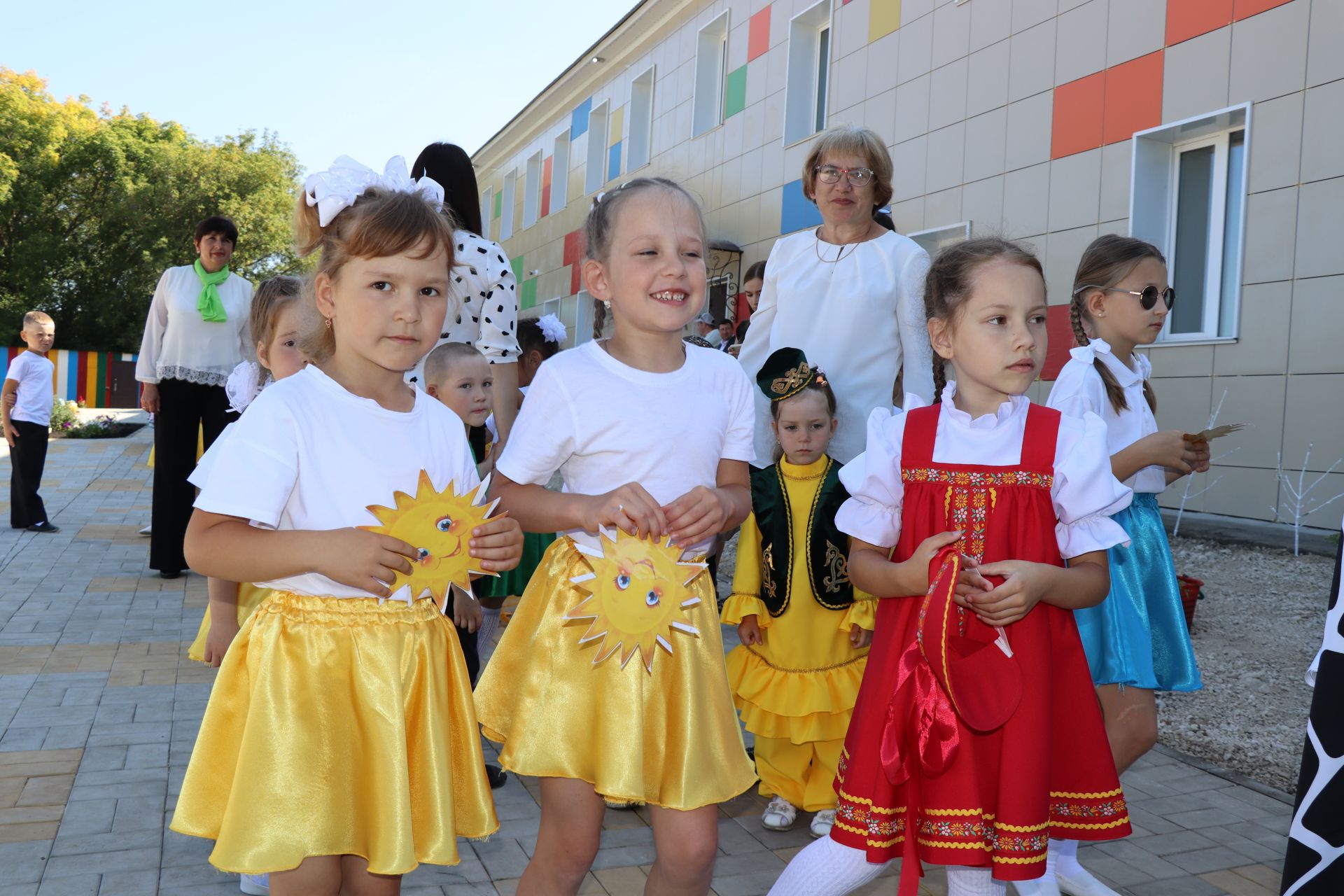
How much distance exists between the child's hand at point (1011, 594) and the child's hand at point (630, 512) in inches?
24.5

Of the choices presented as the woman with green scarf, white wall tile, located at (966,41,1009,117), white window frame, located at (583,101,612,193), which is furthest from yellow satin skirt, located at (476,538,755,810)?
white window frame, located at (583,101,612,193)

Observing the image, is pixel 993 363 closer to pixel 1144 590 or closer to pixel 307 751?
pixel 1144 590

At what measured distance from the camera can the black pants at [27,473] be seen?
8.41 metres

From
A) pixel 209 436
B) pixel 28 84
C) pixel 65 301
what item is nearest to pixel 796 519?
pixel 209 436

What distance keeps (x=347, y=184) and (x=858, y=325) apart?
6.03 ft

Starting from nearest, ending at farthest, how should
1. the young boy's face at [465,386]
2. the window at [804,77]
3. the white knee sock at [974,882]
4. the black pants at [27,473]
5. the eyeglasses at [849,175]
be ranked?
1. the white knee sock at [974,882]
2. the eyeglasses at [849,175]
3. the young boy's face at [465,386]
4. the black pants at [27,473]
5. the window at [804,77]

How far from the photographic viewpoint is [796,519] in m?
3.29

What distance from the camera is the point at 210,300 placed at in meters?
6.14

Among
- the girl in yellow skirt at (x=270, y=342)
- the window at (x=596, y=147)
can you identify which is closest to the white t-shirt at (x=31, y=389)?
the girl in yellow skirt at (x=270, y=342)

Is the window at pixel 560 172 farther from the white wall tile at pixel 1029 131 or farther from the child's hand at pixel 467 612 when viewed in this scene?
the child's hand at pixel 467 612

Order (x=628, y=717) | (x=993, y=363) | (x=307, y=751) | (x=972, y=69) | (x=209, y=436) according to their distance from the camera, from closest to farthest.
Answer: (x=307, y=751) < (x=628, y=717) < (x=993, y=363) < (x=209, y=436) < (x=972, y=69)

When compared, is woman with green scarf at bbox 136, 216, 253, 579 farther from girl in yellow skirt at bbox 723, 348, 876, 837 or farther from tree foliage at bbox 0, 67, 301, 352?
tree foliage at bbox 0, 67, 301, 352

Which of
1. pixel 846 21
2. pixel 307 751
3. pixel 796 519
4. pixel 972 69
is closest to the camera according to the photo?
pixel 307 751

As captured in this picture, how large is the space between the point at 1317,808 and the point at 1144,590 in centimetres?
144
